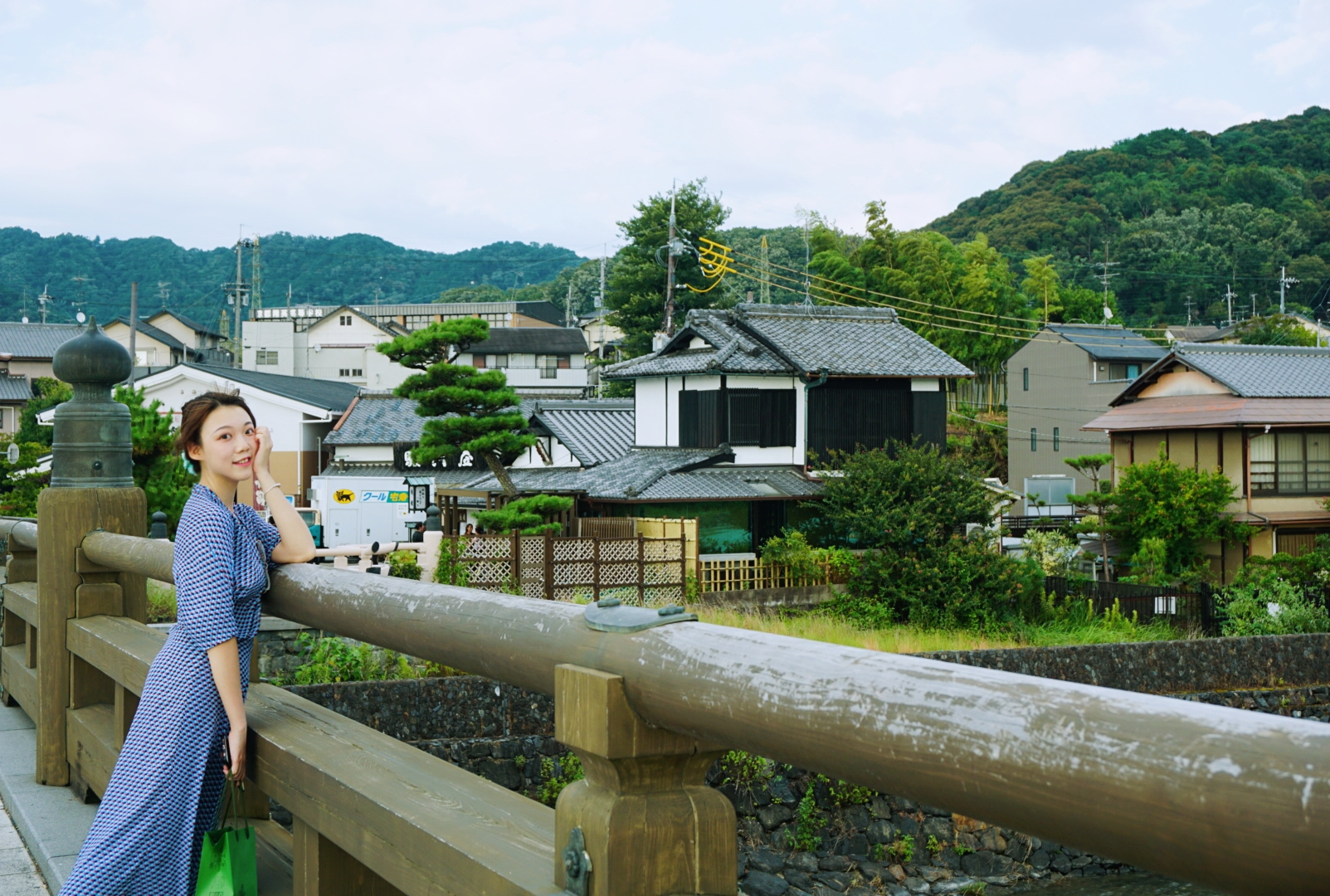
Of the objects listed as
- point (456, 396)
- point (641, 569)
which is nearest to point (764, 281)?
point (641, 569)

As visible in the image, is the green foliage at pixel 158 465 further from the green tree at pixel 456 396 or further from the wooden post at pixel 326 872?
the wooden post at pixel 326 872

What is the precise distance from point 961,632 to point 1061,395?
1951 centimetres

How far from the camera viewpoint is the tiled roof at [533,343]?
143 ft

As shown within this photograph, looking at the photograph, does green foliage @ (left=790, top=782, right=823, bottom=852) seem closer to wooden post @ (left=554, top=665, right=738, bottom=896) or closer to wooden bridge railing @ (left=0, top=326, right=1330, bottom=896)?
wooden bridge railing @ (left=0, top=326, right=1330, bottom=896)

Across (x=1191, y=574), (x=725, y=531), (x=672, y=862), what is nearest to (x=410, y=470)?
(x=725, y=531)

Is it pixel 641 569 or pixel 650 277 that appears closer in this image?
pixel 641 569

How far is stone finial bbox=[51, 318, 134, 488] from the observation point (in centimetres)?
375

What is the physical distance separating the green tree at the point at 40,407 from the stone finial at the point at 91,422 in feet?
81.5

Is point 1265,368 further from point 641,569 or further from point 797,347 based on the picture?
point 641,569

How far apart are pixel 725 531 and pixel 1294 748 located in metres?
19.6

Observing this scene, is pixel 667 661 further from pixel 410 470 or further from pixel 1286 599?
pixel 410 470

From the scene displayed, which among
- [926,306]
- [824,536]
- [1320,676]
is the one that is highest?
[926,306]

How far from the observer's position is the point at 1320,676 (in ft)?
47.2

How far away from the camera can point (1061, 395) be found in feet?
113
